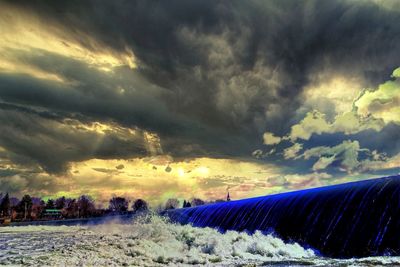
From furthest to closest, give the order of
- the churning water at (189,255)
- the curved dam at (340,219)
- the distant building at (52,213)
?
1. the distant building at (52,213)
2. the curved dam at (340,219)
3. the churning water at (189,255)

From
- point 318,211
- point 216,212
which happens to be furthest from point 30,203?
point 318,211

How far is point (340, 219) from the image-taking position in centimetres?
2106

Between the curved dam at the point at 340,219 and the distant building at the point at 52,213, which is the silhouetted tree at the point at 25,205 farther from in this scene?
the curved dam at the point at 340,219

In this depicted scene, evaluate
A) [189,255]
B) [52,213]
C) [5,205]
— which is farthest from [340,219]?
[52,213]

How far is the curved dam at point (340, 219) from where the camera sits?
58.5 ft

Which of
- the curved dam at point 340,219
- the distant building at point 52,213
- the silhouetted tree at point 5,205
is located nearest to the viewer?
the curved dam at point 340,219

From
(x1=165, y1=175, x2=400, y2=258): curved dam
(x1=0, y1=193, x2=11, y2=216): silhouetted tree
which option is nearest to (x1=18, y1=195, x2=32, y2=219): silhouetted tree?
(x1=0, y1=193, x2=11, y2=216): silhouetted tree

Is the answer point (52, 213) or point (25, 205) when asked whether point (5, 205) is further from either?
point (52, 213)

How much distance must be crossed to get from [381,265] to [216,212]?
88.6 ft

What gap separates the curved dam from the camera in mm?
17828

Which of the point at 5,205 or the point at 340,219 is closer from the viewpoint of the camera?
the point at 340,219

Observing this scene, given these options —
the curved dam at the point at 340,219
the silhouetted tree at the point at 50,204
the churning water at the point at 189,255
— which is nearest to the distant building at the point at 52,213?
the silhouetted tree at the point at 50,204

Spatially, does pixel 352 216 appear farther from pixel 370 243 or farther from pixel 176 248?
pixel 176 248

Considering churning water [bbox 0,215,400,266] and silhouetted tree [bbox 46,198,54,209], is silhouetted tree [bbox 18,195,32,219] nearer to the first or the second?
silhouetted tree [bbox 46,198,54,209]
